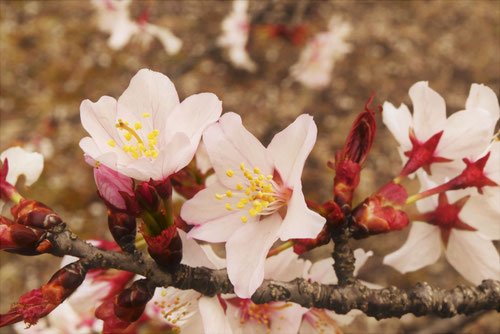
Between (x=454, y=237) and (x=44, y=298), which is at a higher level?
(x=44, y=298)

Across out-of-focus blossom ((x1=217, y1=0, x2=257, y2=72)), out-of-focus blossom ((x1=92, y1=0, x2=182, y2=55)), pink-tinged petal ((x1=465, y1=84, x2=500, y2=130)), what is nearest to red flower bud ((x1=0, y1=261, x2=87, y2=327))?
pink-tinged petal ((x1=465, y1=84, x2=500, y2=130))

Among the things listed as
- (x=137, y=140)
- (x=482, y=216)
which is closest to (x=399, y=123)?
(x=482, y=216)

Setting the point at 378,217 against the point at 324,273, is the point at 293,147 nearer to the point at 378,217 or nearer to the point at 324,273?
the point at 378,217

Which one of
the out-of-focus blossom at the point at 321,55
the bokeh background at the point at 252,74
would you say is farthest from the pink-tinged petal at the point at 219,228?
the out-of-focus blossom at the point at 321,55

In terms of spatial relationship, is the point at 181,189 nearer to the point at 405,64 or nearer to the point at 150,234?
the point at 150,234

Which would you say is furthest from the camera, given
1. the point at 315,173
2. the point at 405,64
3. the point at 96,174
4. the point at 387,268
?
the point at 405,64

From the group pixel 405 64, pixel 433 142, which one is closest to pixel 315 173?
pixel 405 64
